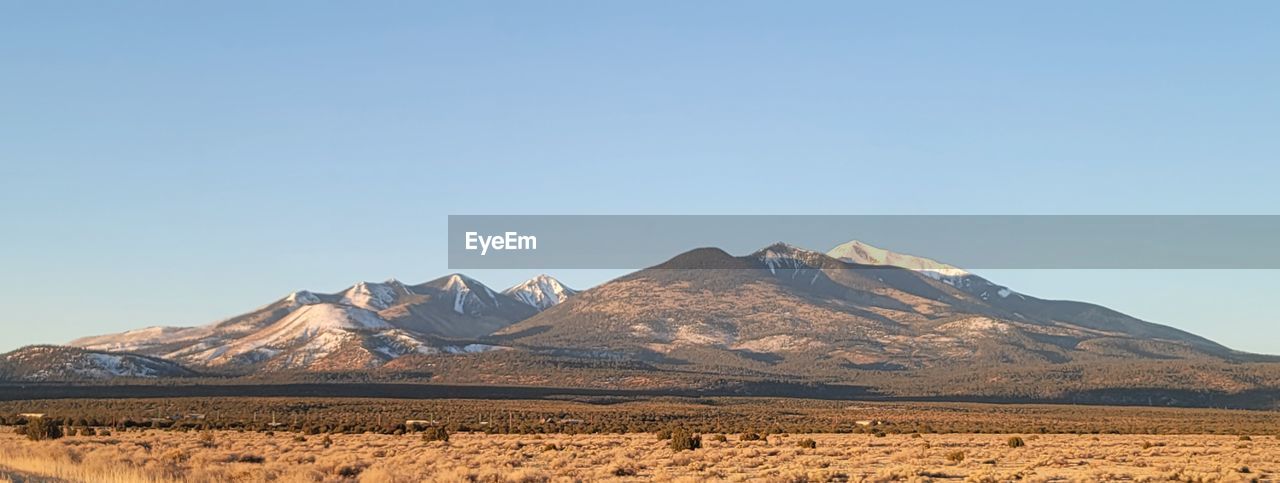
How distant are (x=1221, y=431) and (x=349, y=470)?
208ft

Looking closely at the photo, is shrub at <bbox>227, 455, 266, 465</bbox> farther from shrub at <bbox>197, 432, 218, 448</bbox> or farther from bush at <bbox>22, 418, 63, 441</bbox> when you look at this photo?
bush at <bbox>22, 418, 63, 441</bbox>

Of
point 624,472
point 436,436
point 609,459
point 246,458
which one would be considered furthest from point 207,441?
point 624,472

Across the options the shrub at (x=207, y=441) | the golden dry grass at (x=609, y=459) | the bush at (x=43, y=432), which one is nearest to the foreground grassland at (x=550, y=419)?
the shrub at (x=207, y=441)

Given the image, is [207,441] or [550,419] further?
[550,419]

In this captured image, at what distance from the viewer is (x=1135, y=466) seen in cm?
4003

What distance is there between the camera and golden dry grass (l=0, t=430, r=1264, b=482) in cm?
2828

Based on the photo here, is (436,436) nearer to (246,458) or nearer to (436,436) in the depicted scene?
(436,436)

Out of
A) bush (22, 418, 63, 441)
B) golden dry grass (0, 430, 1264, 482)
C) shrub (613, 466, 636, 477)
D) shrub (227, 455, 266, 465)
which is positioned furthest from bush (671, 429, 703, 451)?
bush (22, 418, 63, 441)

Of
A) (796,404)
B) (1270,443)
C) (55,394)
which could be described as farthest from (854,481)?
(55,394)

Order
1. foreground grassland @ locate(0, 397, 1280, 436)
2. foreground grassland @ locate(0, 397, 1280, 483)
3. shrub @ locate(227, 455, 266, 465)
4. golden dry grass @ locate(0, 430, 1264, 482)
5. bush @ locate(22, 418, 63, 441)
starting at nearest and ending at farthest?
1. golden dry grass @ locate(0, 430, 1264, 482)
2. foreground grassland @ locate(0, 397, 1280, 483)
3. shrub @ locate(227, 455, 266, 465)
4. bush @ locate(22, 418, 63, 441)
5. foreground grassland @ locate(0, 397, 1280, 436)

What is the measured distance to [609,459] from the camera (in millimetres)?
41406

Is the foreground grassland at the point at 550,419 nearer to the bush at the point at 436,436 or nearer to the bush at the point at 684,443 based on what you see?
the bush at the point at 436,436

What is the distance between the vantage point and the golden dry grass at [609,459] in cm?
2828

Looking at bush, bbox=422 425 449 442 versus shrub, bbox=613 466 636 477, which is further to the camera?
bush, bbox=422 425 449 442
